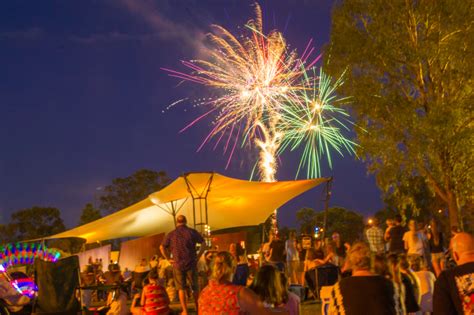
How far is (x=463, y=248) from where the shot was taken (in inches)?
146

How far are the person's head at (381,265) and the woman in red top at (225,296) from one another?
2.60ft

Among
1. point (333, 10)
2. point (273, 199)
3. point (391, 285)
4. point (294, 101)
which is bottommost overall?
point (391, 285)

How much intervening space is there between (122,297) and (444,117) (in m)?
12.5

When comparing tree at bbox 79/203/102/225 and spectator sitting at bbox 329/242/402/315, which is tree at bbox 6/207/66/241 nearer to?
tree at bbox 79/203/102/225

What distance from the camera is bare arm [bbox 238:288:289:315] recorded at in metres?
4.83

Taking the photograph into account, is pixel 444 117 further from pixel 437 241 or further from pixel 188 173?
pixel 188 173

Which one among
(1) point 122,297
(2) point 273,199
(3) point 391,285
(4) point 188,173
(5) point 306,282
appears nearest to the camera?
(3) point 391,285

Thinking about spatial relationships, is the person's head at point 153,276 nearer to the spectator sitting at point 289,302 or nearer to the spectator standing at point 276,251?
the spectator sitting at point 289,302

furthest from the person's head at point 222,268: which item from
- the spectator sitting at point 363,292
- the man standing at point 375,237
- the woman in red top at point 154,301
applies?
the man standing at point 375,237

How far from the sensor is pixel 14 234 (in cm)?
5916

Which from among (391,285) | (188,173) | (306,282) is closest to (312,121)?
(188,173)

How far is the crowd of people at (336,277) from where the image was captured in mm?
3737

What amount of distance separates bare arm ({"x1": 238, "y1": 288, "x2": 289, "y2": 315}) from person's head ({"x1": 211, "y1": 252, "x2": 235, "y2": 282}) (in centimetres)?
35

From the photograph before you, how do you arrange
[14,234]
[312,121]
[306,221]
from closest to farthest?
[312,121]
[14,234]
[306,221]
